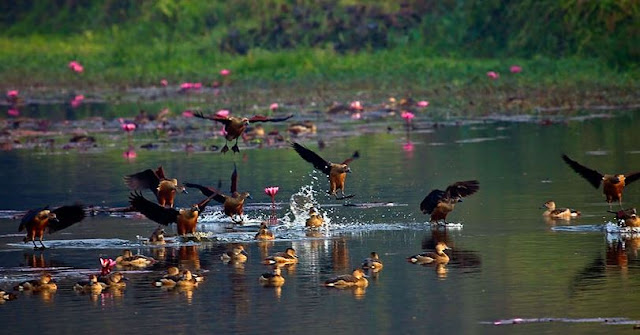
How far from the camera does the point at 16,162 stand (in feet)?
89.0

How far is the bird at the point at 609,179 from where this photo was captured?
18.6 meters

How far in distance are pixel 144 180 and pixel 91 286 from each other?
5.50 meters

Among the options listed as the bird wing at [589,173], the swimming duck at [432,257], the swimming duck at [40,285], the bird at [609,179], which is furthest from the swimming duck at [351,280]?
the bird wing at [589,173]

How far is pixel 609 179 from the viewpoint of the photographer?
18703mm

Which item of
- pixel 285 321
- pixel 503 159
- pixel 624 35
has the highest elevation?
pixel 624 35

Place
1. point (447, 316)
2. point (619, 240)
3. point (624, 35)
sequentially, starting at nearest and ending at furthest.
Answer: point (447, 316), point (619, 240), point (624, 35)

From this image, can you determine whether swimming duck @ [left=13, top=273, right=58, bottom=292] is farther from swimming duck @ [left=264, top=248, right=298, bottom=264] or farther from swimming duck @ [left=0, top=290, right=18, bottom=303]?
swimming duck @ [left=264, top=248, right=298, bottom=264]

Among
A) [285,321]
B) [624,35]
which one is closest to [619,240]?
[285,321]

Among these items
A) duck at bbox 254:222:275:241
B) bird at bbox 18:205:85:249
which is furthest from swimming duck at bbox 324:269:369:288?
bird at bbox 18:205:85:249

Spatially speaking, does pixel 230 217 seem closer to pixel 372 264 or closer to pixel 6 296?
pixel 372 264

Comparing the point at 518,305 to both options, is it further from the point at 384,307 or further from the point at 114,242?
the point at 114,242

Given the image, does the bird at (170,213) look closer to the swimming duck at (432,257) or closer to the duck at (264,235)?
the duck at (264,235)

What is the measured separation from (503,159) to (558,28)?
12.5 metres

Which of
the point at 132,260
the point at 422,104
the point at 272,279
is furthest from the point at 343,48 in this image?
the point at 272,279
